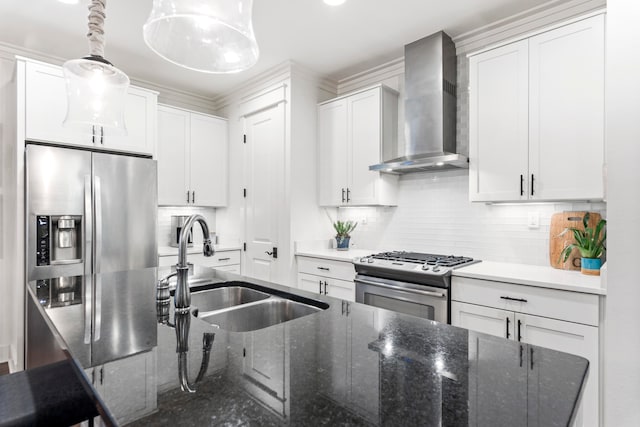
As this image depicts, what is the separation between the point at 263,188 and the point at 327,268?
3.96 feet

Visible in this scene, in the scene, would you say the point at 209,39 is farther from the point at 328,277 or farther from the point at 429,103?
the point at 328,277

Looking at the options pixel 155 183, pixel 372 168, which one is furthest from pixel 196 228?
pixel 372 168

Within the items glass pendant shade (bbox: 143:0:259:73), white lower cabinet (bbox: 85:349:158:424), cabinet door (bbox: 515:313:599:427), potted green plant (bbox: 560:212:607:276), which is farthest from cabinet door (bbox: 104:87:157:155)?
potted green plant (bbox: 560:212:607:276)

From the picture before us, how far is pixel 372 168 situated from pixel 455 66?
1110 mm

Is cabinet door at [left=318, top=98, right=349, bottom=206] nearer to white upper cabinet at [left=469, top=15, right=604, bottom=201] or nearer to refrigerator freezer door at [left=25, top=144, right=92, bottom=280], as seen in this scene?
white upper cabinet at [left=469, top=15, right=604, bottom=201]

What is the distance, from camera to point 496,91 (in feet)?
7.84

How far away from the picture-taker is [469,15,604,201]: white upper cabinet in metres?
2.01

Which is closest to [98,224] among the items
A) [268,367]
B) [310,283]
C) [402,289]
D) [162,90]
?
[310,283]

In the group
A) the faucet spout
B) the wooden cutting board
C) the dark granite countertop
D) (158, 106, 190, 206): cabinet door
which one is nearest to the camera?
the dark granite countertop

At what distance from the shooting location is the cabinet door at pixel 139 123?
311cm

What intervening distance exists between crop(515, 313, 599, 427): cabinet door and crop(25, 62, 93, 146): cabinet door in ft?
11.1

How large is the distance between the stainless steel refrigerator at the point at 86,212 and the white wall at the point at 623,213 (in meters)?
3.18

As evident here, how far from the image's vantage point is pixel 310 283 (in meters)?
3.23

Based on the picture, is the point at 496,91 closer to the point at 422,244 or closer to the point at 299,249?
the point at 422,244
